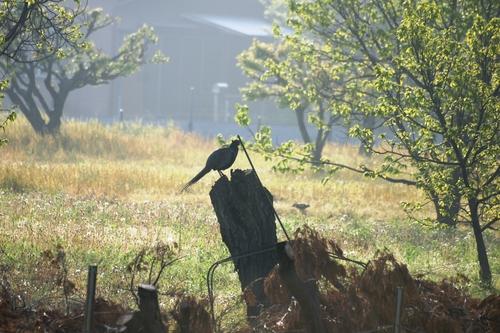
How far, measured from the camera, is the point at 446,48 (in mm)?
7543

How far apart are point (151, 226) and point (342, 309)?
6.58 meters

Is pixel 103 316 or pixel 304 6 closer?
pixel 103 316

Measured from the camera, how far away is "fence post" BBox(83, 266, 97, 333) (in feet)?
11.1

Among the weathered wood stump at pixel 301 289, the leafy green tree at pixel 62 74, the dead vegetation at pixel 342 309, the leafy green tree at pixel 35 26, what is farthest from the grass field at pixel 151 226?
the leafy green tree at pixel 35 26

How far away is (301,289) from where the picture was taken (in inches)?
164

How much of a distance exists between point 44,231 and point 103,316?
5.74 m

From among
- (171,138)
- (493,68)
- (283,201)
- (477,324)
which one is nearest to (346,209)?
(283,201)

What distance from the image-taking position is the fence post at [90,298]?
3.38 meters

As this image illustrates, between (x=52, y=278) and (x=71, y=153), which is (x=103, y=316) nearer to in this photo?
A: (x=52, y=278)

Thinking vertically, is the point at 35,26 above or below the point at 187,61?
below

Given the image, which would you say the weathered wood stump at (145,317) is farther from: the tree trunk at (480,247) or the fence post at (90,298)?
the tree trunk at (480,247)

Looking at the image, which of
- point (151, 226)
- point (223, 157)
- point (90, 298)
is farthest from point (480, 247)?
point (90, 298)

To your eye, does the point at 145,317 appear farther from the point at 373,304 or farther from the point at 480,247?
the point at 480,247

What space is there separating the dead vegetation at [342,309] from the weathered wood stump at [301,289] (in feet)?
0.50
